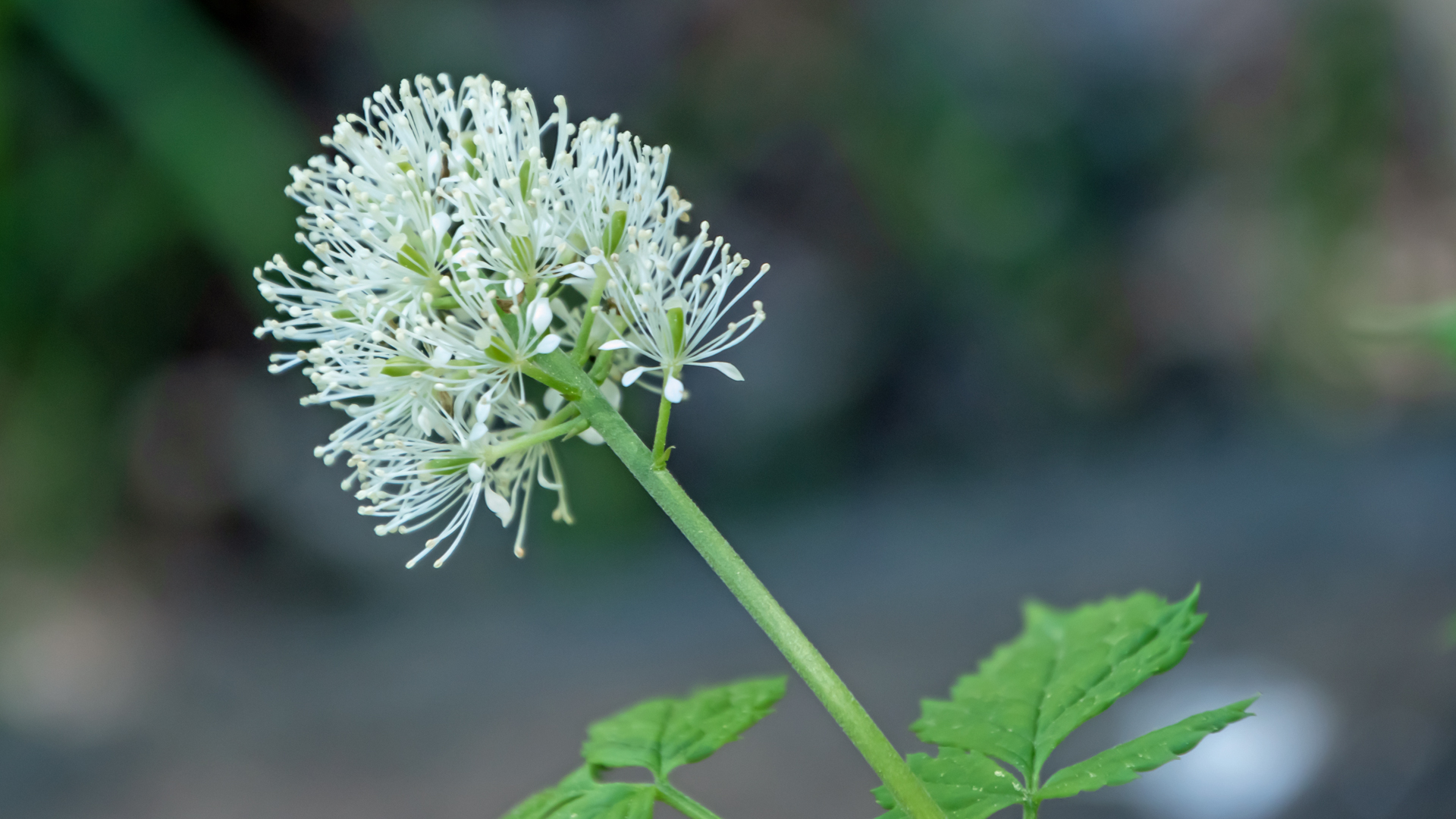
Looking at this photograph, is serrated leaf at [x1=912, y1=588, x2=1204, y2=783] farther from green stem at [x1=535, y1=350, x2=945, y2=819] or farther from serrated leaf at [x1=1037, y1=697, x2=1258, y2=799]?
green stem at [x1=535, y1=350, x2=945, y2=819]

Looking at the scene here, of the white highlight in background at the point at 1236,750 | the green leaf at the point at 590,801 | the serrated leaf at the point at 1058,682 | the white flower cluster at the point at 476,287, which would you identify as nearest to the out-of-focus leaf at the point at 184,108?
the white flower cluster at the point at 476,287

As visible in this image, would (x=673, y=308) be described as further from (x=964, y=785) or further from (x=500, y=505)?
(x=964, y=785)

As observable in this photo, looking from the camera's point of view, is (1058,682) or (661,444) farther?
(1058,682)

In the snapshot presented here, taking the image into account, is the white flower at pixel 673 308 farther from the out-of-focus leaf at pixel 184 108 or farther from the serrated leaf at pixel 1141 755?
the out-of-focus leaf at pixel 184 108

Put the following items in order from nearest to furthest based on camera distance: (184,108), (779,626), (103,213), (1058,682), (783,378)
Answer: (779,626) < (1058,682) < (184,108) < (103,213) < (783,378)

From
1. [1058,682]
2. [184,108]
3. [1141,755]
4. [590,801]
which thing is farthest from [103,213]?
[1141,755]

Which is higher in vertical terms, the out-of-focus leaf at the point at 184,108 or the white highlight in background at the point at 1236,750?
the out-of-focus leaf at the point at 184,108
